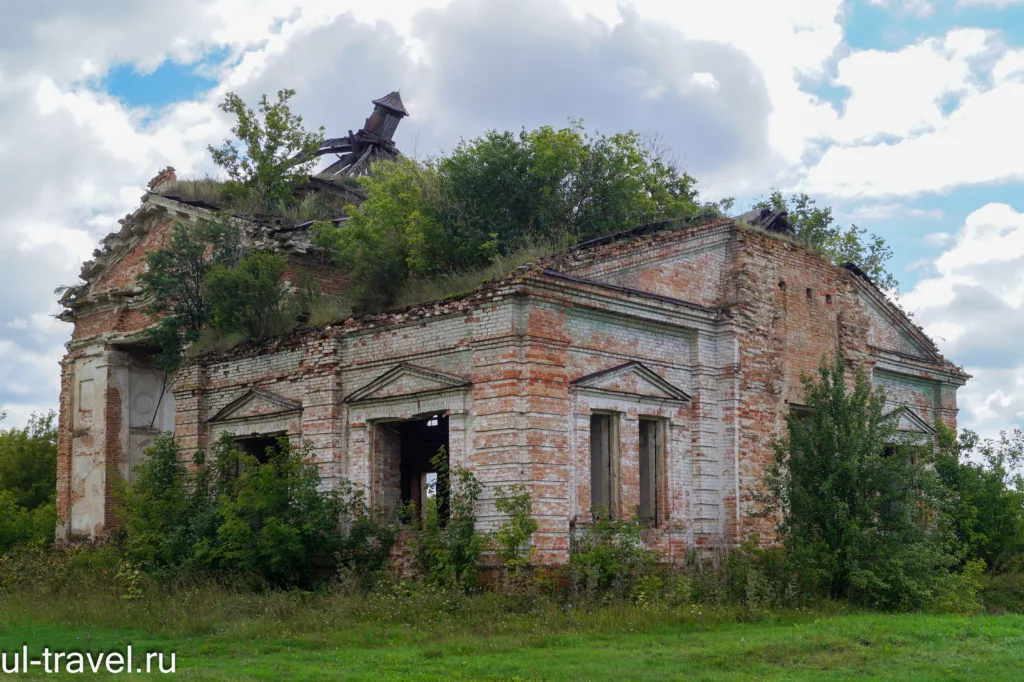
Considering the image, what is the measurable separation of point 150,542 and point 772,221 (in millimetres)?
13159

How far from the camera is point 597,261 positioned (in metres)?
Answer: 16.2

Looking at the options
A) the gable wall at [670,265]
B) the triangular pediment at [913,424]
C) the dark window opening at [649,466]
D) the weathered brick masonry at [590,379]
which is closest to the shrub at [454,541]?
the weathered brick masonry at [590,379]

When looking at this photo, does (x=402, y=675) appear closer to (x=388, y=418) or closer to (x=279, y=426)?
(x=388, y=418)

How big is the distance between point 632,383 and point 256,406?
6927 mm

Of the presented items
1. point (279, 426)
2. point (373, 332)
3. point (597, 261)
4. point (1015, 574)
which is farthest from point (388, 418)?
point (1015, 574)

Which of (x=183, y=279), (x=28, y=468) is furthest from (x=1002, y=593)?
(x=28, y=468)

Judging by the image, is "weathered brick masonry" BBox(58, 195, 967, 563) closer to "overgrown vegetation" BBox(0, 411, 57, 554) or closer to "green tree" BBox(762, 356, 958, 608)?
"green tree" BBox(762, 356, 958, 608)

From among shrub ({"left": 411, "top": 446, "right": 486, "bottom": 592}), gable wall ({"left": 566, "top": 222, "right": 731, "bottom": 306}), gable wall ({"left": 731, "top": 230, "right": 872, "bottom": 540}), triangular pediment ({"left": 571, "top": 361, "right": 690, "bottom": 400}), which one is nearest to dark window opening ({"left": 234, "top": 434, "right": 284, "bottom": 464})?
shrub ({"left": 411, "top": 446, "right": 486, "bottom": 592})

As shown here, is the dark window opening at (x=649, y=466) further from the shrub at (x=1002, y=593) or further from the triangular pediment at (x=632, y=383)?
the shrub at (x=1002, y=593)

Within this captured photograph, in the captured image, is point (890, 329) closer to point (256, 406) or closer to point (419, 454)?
point (419, 454)

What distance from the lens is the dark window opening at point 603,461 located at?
16000mm

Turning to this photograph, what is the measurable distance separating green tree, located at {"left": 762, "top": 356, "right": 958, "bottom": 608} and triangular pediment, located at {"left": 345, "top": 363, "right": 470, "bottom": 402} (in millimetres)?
5046

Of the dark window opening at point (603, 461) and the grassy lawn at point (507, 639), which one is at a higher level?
the dark window opening at point (603, 461)

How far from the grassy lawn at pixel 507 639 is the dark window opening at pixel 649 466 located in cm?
298
